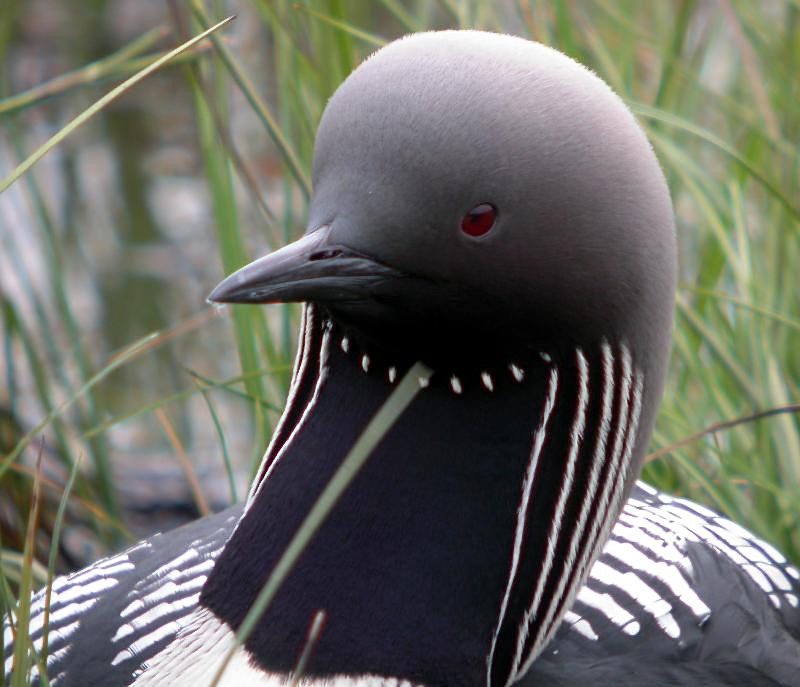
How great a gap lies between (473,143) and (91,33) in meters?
4.59

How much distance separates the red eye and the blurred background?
12.8 inches

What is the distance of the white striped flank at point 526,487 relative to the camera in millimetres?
1433

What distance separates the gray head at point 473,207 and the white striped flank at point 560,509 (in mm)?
52

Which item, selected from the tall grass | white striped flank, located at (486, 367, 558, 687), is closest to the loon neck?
white striped flank, located at (486, 367, 558, 687)

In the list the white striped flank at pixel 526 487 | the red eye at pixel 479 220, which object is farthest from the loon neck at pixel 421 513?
the red eye at pixel 479 220

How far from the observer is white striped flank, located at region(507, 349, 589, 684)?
1436mm

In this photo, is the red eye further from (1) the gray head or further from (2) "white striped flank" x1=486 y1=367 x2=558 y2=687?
(2) "white striped flank" x1=486 y1=367 x2=558 y2=687

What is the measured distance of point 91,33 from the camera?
5.58m

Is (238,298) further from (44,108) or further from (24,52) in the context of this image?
(24,52)

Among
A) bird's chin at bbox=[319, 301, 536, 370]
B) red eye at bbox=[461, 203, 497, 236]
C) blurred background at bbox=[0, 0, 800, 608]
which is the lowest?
blurred background at bbox=[0, 0, 800, 608]

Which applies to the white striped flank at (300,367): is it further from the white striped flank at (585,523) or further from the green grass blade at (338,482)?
the white striped flank at (585,523)

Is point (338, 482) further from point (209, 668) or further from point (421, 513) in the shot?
point (209, 668)

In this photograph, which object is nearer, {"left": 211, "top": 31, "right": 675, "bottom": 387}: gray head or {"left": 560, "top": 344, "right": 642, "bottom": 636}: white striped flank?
{"left": 211, "top": 31, "right": 675, "bottom": 387}: gray head

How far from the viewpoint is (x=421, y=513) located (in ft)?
4.69
